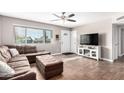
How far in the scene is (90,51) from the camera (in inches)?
191

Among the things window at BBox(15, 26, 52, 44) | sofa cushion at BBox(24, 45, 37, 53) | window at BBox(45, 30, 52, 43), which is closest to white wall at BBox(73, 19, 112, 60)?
window at BBox(45, 30, 52, 43)

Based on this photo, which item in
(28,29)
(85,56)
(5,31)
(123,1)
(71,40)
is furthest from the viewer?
(71,40)

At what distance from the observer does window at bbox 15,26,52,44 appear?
4.48 m

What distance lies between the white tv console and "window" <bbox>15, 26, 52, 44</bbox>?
7.19 feet

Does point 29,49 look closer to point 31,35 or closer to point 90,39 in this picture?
point 31,35

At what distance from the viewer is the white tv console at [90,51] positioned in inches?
176

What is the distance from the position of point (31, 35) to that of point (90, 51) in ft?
11.2

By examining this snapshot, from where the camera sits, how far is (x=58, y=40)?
6094 mm

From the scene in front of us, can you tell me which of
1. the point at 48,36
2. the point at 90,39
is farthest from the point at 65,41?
the point at 90,39

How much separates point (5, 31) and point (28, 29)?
1113mm

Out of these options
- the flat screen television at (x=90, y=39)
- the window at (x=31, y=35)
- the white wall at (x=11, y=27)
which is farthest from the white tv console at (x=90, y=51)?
the window at (x=31, y=35)
